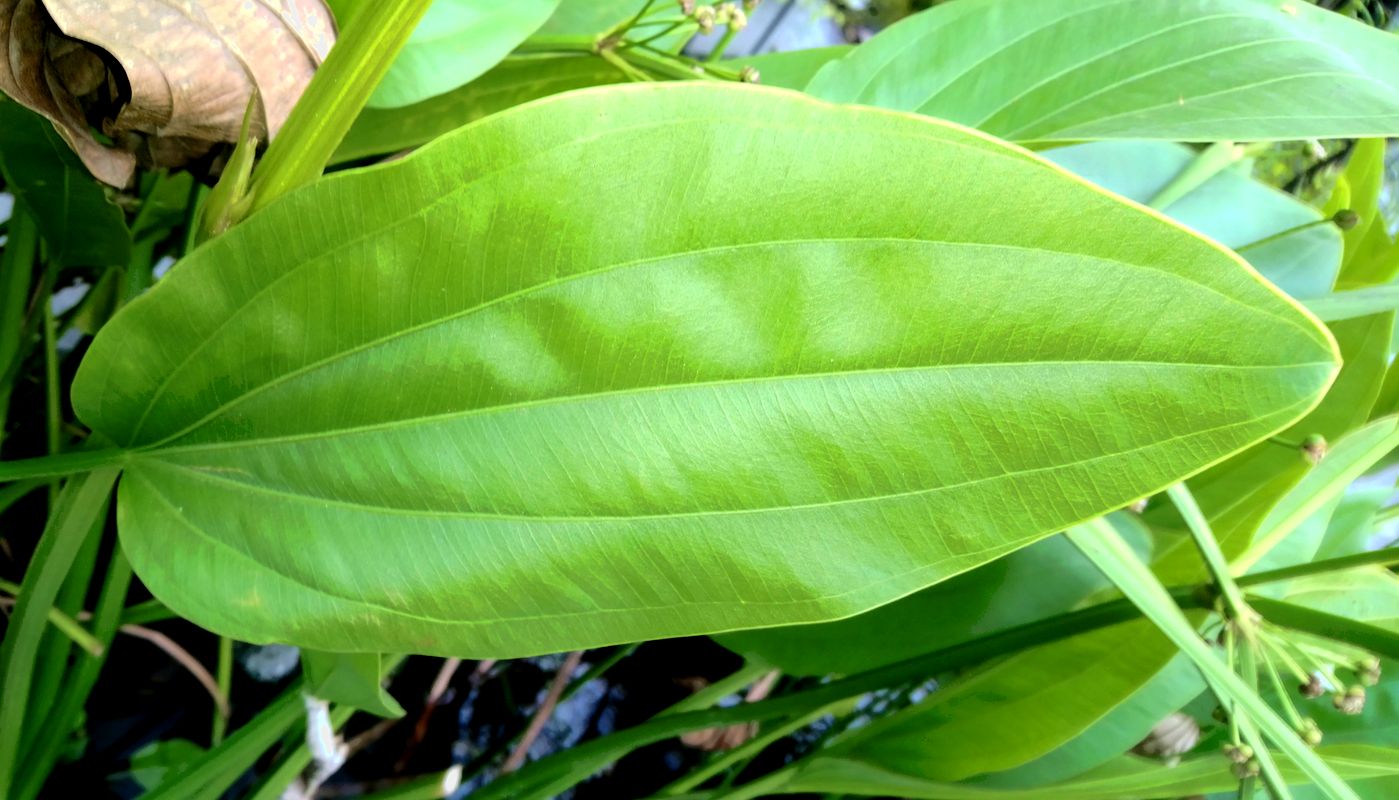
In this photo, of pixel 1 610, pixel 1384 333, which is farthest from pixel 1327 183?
pixel 1 610

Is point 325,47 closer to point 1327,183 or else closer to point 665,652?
point 665,652

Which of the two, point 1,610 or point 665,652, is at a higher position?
point 1,610

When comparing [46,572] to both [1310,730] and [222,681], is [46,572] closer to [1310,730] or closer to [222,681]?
[222,681]

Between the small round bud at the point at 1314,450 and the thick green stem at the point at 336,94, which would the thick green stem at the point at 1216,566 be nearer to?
the small round bud at the point at 1314,450

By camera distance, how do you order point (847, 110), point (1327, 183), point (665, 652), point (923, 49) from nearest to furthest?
point (847, 110), point (923, 49), point (665, 652), point (1327, 183)

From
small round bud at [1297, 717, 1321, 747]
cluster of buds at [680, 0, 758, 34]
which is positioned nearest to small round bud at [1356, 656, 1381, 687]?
small round bud at [1297, 717, 1321, 747]

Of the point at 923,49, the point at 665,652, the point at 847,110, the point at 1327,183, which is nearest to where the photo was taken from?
the point at 847,110

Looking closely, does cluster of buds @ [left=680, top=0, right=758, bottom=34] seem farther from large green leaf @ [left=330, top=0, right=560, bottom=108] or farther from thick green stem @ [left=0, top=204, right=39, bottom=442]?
thick green stem @ [left=0, top=204, right=39, bottom=442]
